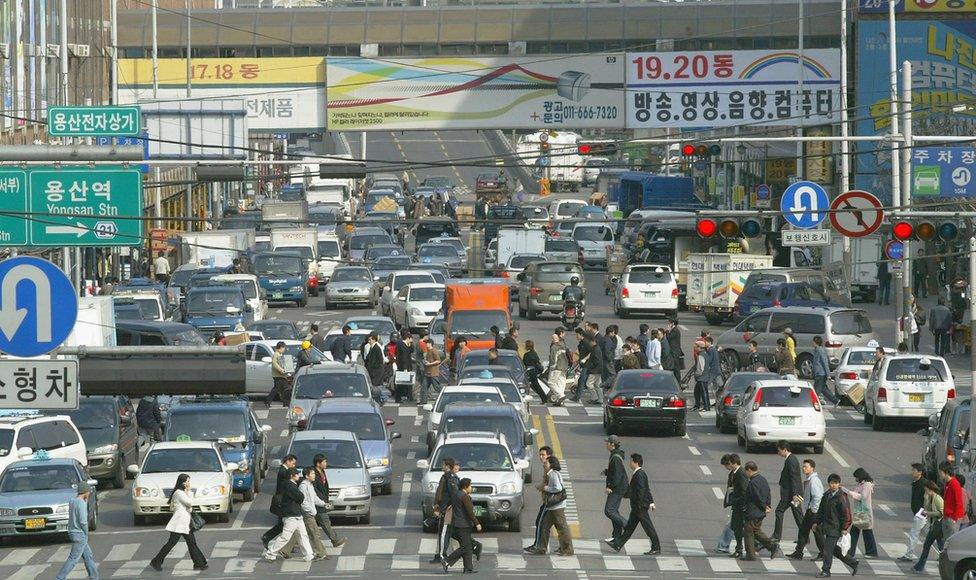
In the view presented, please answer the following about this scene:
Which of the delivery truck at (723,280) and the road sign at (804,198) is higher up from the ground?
the road sign at (804,198)

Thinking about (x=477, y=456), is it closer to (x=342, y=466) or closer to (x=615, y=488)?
(x=342, y=466)

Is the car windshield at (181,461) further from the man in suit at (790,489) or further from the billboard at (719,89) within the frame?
the billboard at (719,89)

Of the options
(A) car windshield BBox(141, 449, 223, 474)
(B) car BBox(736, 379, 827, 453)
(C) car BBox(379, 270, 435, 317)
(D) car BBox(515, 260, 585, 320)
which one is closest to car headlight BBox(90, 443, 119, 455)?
(A) car windshield BBox(141, 449, 223, 474)

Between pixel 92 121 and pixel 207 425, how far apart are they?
11.4 metres

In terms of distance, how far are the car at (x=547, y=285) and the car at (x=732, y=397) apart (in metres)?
17.1

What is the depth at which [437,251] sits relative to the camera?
215 feet

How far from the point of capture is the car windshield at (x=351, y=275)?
58.2 m

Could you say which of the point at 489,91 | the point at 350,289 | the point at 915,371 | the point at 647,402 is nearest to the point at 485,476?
the point at 647,402

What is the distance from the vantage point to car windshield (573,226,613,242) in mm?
68625

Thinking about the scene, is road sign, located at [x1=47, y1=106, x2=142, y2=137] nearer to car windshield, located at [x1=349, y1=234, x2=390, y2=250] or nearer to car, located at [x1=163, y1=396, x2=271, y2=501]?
car, located at [x1=163, y1=396, x2=271, y2=501]

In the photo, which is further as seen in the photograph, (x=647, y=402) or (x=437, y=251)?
(x=437, y=251)

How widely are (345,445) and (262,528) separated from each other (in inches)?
69.6

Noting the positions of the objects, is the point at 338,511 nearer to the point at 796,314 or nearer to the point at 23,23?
the point at 796,314

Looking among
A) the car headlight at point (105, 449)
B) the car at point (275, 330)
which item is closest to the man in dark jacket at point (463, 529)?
the car headlight at point (105, 449)
